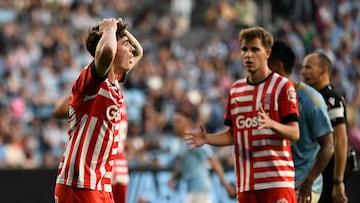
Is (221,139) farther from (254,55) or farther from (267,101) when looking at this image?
(254,55)

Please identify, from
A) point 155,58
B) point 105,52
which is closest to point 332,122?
point 105,52

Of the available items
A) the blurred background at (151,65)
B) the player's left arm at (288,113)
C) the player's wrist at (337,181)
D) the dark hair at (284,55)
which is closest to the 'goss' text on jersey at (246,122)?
the player's left arm at (288,113)

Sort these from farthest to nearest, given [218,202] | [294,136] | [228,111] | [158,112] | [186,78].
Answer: [186,78] < [158,112] < [218,202] < [228,111] < [294,136]

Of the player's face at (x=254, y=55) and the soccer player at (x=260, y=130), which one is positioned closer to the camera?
the soccer player at (x=260, y=130)

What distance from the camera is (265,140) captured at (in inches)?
349

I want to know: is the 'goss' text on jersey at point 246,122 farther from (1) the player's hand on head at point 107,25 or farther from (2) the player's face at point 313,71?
(1) the player's hand on head at point 107,25

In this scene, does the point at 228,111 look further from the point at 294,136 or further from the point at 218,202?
the point at 218,202

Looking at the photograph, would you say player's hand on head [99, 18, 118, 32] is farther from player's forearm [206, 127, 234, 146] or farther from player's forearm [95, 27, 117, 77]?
player's forearm [206, 127, 234, 146]

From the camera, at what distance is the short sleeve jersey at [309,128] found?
9492mm

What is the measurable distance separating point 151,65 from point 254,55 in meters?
13.8

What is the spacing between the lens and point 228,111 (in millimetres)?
9266

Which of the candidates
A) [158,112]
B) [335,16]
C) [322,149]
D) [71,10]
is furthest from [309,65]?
[335,16]

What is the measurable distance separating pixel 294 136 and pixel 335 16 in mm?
18140

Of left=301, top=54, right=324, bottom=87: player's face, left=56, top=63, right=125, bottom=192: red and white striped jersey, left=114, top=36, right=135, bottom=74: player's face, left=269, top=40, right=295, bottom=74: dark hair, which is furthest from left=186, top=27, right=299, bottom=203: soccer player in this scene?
left=56, top=63, right=125, bottom=192: red and white striped jersey
